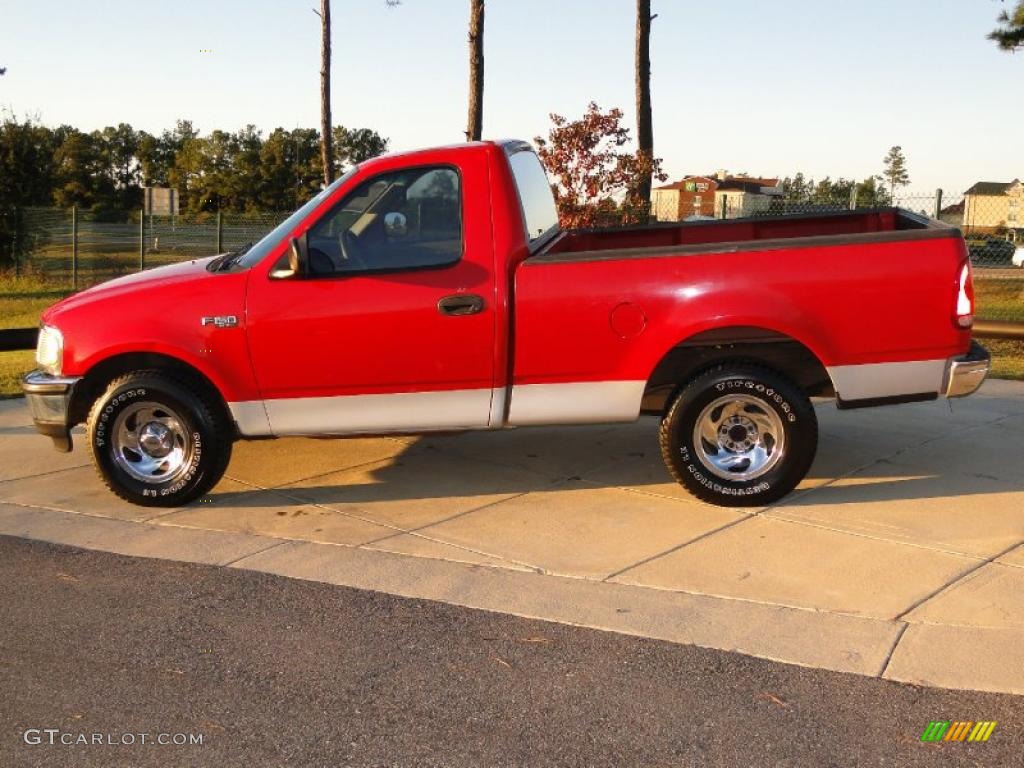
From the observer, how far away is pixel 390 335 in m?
6.03

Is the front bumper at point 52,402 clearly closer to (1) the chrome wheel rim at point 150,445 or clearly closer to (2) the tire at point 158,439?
(2) the tire at point 158,439

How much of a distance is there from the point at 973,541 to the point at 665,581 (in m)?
1.72

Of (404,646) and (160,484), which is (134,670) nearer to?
(404,646)

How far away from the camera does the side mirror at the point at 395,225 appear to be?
6.10 meters

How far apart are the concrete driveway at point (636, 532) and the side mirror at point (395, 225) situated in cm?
161

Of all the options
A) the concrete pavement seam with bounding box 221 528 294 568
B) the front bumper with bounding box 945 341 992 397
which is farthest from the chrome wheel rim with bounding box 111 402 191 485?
the front bumper with bounding box 945 341 992 397

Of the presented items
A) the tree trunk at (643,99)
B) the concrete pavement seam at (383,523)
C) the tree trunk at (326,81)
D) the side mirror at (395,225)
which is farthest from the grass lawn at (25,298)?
the side mirror at (395,225)

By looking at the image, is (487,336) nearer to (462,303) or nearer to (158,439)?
(462,303)

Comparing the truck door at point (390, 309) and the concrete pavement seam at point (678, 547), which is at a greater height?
the truck door at point (390, 309)

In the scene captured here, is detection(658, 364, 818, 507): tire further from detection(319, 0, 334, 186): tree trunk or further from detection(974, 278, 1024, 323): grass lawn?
detection(319, 0, 334, 186): tree trunk

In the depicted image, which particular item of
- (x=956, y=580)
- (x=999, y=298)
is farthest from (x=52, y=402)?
(x=999, y=298)

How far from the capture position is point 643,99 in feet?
66.1

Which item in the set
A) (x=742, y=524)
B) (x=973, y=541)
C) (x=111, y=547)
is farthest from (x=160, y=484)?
(x=973, y=541)

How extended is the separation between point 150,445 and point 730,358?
3.46 metres
